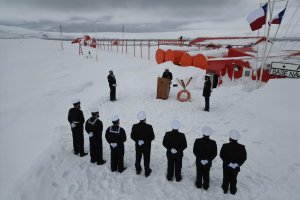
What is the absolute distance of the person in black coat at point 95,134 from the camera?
639cm

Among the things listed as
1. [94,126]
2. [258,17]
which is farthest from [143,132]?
[258,17]

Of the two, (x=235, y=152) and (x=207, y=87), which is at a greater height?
(x=207, y=87)

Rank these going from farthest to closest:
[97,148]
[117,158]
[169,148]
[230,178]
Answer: [97,148], [117,158], [169,148], [230,178]

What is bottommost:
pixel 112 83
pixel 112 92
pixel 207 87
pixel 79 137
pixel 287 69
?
pixel 79 137

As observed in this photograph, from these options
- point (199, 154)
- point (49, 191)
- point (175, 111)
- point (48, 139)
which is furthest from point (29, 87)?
point (199, 154)

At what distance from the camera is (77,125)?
6941mm

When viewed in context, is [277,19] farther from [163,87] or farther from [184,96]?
[163,87]

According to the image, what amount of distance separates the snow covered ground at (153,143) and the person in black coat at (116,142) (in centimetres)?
26

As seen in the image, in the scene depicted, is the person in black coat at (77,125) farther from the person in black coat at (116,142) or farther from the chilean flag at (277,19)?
the chilean flag at (277,19)

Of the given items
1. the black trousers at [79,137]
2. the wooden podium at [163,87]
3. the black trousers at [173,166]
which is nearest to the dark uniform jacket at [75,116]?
the black trousers at [79,137]

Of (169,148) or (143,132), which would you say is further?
(143,132)

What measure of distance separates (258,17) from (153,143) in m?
8.45

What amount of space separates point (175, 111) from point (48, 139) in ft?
18.1

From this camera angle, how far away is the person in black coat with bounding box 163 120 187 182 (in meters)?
5.61
